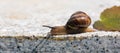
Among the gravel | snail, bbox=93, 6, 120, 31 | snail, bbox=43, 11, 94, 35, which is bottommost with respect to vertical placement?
the gravel

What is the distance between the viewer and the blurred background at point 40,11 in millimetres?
7194

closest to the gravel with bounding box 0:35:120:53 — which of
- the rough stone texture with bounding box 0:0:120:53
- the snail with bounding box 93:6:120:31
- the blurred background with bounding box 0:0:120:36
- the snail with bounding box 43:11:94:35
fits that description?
the rough stone texture with bounding box 0:0:120:53

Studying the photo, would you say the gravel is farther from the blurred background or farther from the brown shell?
the blurred background

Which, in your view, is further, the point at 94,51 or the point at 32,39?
the point at 32,39

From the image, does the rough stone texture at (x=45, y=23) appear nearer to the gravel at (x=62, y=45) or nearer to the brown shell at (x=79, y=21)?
the gravel at (x=62, y=45)

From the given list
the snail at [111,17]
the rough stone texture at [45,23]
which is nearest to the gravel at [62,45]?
the rough stone texture at [45,23]

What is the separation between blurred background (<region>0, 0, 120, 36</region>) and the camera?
719cm

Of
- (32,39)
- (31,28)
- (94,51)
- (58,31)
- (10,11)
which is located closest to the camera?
(94,51)

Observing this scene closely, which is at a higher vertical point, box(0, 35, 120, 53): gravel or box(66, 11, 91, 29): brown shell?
box(66, 11, 91, 29): brown shell

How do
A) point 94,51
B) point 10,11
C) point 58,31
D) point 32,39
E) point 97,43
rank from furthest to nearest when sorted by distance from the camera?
point 10,11
point 58,31
point 32,39
point 97,43
point 94,51

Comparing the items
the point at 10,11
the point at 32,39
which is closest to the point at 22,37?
the point at 32,39

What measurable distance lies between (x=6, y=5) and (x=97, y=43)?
4073 mm

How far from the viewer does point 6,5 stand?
875 cm

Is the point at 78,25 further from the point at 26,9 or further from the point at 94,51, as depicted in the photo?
the point at 26,9
